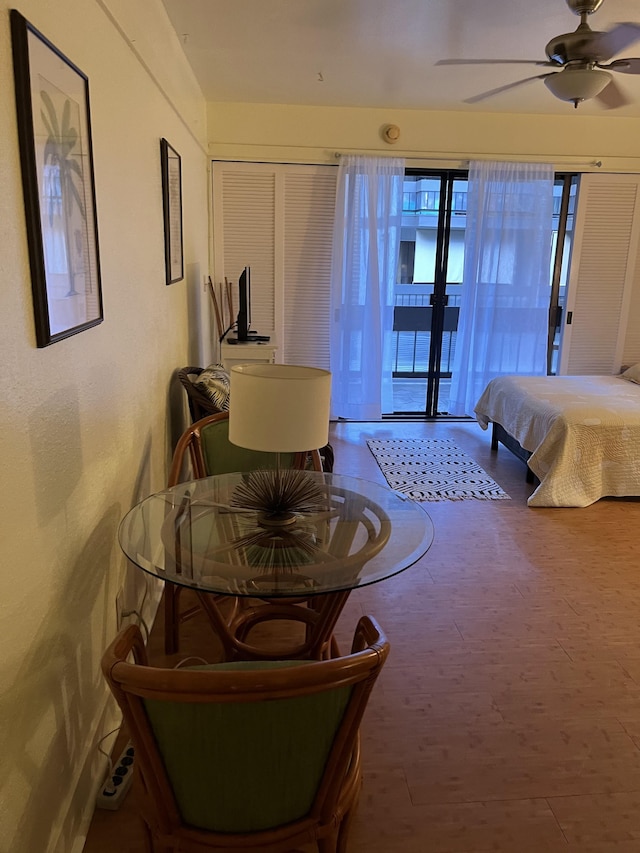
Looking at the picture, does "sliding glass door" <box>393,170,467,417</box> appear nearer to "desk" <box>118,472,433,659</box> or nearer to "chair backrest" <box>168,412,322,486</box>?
"chair backrest" <box>168,412,322,486</box>

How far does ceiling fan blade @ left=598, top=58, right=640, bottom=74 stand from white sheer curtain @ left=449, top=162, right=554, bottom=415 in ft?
7.09

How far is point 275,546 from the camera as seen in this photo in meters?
1.68

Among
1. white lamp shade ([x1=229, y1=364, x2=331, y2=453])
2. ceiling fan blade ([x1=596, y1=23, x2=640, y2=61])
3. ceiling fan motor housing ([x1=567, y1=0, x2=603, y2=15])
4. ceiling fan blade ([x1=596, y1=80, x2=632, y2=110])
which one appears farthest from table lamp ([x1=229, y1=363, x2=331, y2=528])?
ceiling fan blade ([x1=596, y1=80, x2=632, y2=110])

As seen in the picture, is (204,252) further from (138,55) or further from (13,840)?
(13,840)

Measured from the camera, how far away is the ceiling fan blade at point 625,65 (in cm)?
268

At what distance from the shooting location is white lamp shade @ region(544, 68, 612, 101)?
8.65 ft

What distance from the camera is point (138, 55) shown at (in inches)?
90.4

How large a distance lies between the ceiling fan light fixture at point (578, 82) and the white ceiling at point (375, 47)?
13.8 inches

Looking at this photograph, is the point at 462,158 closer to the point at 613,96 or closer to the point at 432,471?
the point at 613,96

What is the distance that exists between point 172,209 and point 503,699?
8.70 ft

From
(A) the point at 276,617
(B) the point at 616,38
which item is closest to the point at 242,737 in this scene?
(A) the point at 276,617

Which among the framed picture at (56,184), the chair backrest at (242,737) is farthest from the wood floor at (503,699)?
the framed picture at (56,184)

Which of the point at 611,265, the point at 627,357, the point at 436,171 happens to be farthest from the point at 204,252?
the point at 627,357

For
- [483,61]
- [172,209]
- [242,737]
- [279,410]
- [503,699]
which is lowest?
[503,699]
